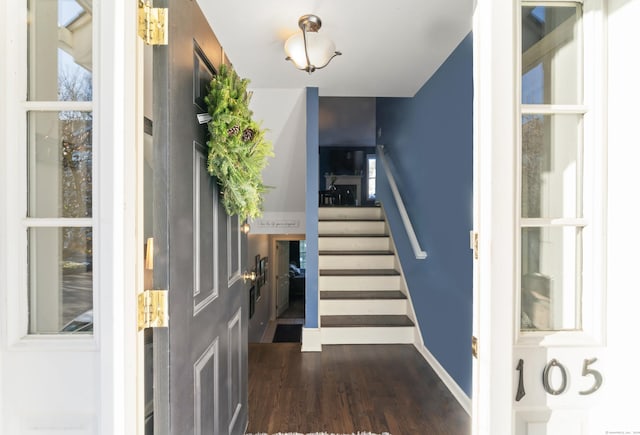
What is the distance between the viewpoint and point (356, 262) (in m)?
3.98

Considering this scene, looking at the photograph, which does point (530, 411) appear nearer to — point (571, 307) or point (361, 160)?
point (571, 307)

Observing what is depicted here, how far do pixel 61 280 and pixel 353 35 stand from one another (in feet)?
6.64

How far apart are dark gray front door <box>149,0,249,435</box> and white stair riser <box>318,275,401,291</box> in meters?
2.19

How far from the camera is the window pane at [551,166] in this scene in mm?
974

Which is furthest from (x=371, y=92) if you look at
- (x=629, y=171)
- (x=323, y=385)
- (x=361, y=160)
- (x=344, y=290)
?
(x=361, y=160)

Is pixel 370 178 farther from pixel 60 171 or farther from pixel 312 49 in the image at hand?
pixel 60 171

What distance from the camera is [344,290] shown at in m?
3.67

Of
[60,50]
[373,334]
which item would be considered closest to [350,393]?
[373,334]

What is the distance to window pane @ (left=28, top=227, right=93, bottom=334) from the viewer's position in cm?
89

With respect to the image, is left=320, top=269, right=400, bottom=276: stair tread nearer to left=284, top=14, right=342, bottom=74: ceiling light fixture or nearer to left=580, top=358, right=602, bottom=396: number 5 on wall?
left=284, top=14, right=342, bottom=74: ceiling light fixture

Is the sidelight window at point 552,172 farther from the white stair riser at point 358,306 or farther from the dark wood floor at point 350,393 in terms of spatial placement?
the white stair riser at point 358,306

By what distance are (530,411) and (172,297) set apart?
1105 mm

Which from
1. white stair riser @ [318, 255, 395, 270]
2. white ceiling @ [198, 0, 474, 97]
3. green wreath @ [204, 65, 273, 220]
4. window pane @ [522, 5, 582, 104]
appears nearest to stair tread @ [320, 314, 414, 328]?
white stair riser @ [318, 255, 395, 270]

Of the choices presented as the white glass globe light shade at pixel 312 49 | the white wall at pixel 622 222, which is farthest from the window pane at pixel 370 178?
the white wall at pixel 622 222
